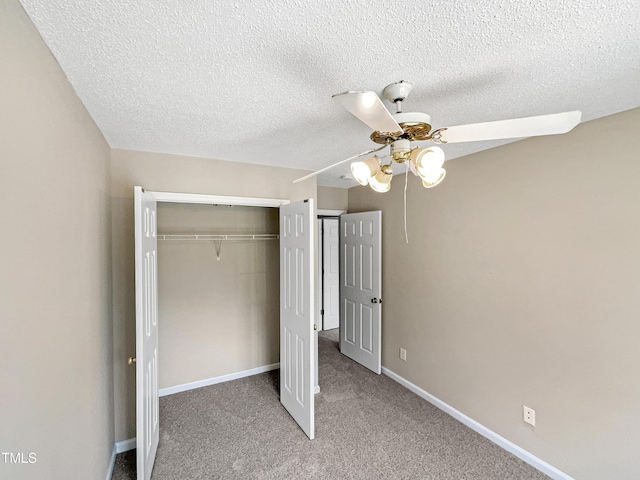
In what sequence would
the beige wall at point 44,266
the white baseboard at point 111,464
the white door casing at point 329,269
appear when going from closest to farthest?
the beige wall at point 44,266
the white baseboard at point 111,464
the white door casing at point 329,269

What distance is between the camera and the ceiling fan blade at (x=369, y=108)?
871 mm

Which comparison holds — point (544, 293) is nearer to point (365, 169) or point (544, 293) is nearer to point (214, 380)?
point (365, 169)

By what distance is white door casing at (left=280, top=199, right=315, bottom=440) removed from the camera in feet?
7.75

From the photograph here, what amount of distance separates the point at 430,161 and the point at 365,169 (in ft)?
0.94

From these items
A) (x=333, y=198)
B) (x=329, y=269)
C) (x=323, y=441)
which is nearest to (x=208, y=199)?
(x=333, y=198)

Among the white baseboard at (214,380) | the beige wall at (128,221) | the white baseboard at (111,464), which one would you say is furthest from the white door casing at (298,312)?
the white baseboard at (111,464)

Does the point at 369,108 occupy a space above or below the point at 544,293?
above

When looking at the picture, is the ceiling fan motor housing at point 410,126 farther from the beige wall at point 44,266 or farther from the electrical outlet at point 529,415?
the electrical outlet at point 529,415

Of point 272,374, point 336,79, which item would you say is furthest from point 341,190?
point 336,79

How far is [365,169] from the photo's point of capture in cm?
130

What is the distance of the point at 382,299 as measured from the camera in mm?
3492

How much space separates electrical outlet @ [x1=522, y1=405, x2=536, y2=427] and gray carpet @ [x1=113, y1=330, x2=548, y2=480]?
0.31m

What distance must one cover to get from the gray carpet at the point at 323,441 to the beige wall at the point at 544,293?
1.07ft

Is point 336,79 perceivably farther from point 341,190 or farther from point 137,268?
point 341,190
